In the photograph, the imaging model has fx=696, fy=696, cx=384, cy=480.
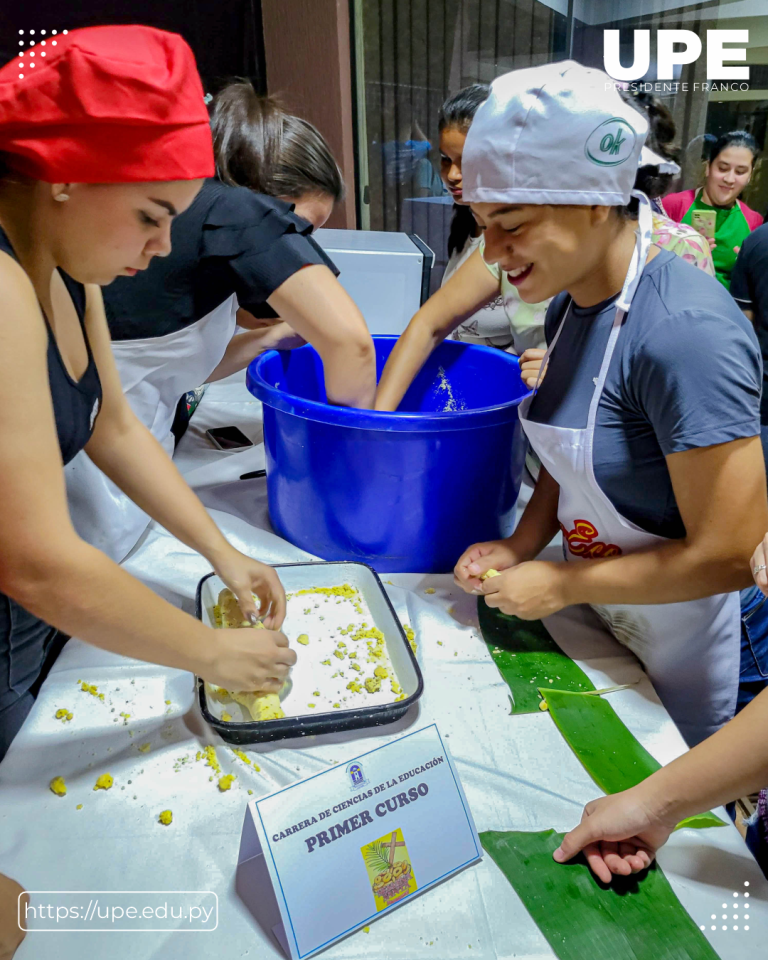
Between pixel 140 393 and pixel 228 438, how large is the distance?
22.5 inches

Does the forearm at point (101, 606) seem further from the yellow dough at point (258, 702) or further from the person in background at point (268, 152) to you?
the person in background at point (268, 152)

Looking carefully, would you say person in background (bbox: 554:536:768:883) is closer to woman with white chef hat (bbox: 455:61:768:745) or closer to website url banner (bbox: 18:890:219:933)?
woman with white chef hat (bbox: 455:61:768:745)

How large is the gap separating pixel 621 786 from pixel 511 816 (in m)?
0.13

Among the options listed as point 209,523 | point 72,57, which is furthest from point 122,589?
point 72,57

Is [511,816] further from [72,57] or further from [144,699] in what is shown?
[72,57]

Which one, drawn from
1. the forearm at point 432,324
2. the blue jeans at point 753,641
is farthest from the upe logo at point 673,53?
the blue jeans at point 753,641

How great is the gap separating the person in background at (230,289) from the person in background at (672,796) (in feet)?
2.39

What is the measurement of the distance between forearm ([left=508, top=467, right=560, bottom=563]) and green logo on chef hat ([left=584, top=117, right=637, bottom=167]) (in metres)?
0.49

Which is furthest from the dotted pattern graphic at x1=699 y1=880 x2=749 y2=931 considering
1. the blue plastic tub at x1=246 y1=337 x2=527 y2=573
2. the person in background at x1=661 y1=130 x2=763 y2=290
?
the person in background at x1=661 y1=130 x2=763 y2=290

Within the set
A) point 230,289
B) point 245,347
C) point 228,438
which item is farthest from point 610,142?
point 228,438

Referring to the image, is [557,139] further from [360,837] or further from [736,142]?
[736,142]

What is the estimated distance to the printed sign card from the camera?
60 centimetres

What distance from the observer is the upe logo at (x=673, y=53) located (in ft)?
7.64

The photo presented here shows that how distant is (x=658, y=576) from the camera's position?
0.86m
